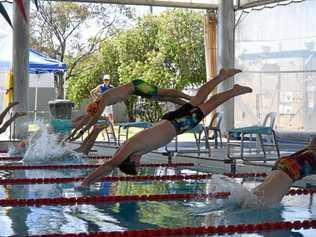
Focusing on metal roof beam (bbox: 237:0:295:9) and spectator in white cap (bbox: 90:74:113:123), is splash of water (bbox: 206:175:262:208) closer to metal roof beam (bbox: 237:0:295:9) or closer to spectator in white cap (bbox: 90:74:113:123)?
spectator in white cap (bbox: 90:74:113:123)

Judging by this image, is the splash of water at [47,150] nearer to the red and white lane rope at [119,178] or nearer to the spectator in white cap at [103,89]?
the red and white lane rope at [119,178]

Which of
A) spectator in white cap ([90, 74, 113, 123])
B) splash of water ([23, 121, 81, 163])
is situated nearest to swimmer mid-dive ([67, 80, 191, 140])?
splash of water ([23, 121, 81, 163])

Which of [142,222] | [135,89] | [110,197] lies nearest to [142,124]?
[135,89]

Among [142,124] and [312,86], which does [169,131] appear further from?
[312,86]

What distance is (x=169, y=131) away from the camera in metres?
4.90

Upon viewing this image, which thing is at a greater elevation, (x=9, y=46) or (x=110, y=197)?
(x=9, y=46)

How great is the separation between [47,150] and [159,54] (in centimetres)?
1253

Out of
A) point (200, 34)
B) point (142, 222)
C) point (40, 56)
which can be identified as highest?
point (200, 34)

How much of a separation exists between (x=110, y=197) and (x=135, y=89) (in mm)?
1063

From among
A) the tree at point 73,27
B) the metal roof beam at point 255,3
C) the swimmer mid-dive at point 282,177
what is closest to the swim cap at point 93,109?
the swimmer mid-dive at point 282,177

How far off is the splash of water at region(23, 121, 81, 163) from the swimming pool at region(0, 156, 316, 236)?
288 centimetres

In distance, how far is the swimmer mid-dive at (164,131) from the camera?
4.69 metres

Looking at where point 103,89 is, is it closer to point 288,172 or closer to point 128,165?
point 128,165

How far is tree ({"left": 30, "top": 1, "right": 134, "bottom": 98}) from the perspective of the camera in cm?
2442
